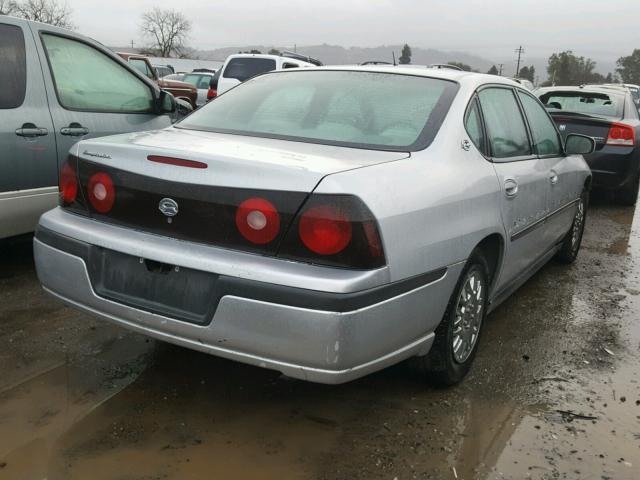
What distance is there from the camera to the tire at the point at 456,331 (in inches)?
110

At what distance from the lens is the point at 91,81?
4.64 m

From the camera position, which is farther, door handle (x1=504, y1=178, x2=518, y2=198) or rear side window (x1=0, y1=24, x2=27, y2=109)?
rear side window (x1=0, y1=24, x2=27, y2=109)

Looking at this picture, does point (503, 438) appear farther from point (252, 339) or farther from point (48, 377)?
point (48, 377)

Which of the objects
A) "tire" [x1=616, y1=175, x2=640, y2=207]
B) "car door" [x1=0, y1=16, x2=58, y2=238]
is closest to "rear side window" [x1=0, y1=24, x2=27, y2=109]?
"car door" [x1=0, y1=16, x2=58, y2=238]

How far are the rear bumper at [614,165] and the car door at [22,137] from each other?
20.5ft

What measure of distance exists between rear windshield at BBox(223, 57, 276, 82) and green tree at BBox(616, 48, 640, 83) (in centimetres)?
11840

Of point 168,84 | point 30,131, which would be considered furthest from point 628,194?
point 168,84

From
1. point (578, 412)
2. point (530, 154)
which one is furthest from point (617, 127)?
point (578, 412)

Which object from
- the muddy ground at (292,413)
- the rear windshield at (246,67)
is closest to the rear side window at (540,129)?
the muddy ground at (292,413)

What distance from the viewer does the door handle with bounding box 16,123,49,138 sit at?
156 inches

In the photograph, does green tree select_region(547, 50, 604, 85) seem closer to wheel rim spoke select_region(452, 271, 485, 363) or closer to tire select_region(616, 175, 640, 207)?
tire select_region(616, 175, 640, 207)

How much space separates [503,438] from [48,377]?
2.08 meters

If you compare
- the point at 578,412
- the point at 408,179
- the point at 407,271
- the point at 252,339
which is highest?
the point at 408,179

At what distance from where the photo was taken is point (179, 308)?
2.37 meters
